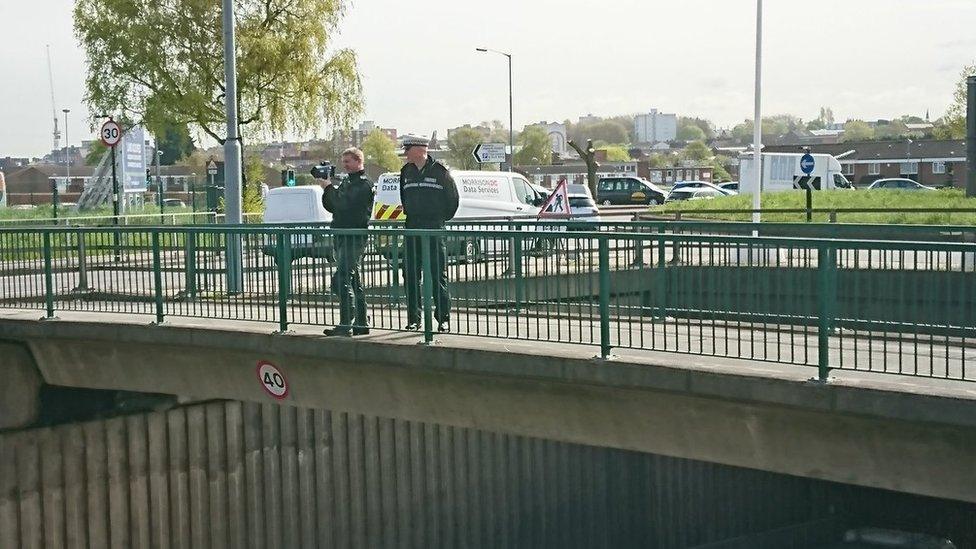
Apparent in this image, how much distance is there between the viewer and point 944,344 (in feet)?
27.2

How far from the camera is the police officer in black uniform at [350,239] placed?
35.8ft

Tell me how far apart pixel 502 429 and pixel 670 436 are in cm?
151

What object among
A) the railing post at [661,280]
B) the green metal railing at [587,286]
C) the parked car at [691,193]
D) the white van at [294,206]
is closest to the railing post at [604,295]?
the green metal railing at [587,286]

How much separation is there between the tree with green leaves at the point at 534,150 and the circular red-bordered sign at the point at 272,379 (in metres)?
120

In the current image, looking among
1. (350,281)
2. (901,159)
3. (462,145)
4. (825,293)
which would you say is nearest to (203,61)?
(350,281)

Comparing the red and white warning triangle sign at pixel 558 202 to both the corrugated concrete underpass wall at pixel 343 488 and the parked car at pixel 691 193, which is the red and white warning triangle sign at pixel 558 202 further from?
the parked car at pixel 691 193

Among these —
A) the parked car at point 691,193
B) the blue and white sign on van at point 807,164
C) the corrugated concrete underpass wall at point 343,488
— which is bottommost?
the corrugated concrete underpass wall at point 343,488

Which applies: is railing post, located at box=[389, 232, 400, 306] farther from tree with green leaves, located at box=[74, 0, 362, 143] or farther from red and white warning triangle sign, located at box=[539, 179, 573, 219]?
tree with green leaves, located at box=[74, 0, 362, 143]

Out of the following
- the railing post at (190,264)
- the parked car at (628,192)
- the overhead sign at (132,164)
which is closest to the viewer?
the railing post at (190,264)

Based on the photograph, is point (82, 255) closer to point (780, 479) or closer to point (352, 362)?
point (352, 362)

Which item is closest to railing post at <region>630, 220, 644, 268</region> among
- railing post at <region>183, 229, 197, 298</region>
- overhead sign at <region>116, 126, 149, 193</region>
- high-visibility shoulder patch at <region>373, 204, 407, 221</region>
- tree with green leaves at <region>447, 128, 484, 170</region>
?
railing post at <region>183, 229, 197, 298</region>

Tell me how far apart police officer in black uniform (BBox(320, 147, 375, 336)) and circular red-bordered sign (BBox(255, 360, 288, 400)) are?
678mm

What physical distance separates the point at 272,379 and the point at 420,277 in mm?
1680

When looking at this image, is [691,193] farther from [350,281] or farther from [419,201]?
[350,281]
